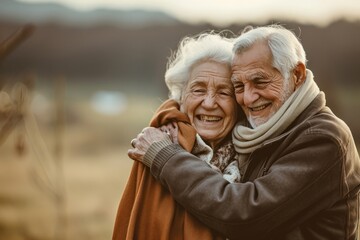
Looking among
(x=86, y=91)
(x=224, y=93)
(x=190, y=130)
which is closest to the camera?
(x=190, y=130)

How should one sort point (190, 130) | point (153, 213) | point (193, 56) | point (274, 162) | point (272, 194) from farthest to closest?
point (193, 56), point (190, 130), point (153, 213), point (274, 162), point (272, 194)

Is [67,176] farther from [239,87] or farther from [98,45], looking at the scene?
[98,45]

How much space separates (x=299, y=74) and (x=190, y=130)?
23.9 inches

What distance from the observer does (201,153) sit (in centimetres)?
306

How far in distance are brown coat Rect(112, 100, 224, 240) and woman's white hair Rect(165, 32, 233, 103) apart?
342 millimetres

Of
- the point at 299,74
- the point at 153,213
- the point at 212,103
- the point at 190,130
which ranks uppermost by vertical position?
the point at 299,74

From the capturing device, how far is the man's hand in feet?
9.78

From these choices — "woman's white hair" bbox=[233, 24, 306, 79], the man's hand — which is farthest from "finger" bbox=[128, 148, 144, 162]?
"woman's white hair" bbox=[233, 24, 306, 79]

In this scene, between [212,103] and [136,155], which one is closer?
[136,155]

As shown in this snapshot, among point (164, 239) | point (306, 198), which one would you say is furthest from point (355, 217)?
point (164, 239)

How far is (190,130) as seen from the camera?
3.04 metres

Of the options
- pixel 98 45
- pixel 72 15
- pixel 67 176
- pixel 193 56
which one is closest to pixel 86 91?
pixel 98 45

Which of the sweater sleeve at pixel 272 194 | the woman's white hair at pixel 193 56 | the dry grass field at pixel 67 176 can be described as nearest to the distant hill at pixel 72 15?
the dry grass field at pixel 67 176

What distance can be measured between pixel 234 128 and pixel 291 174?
0.56 metres
